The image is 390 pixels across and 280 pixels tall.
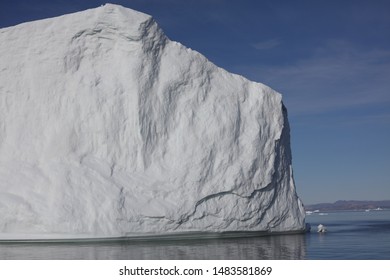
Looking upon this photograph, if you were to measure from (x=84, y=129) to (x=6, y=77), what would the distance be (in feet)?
9.03

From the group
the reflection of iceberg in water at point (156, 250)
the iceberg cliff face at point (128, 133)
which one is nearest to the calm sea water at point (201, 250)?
the reflection of iceberg in water at point (156, 250)

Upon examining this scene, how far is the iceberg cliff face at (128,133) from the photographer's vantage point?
42.4 ft

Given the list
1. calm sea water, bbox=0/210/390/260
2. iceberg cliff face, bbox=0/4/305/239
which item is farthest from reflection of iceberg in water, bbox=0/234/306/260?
iceberg cliff face, bbox=0/4/305/239

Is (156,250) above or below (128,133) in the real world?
below

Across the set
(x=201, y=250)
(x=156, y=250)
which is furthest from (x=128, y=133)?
(x=201, y=250)

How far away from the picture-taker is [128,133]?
13.7 m

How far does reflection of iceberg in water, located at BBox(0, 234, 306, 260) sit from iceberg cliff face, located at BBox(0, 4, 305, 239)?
0.99 meters

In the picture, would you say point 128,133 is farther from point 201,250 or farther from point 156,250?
point 201,250

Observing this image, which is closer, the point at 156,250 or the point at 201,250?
the point at 201,250

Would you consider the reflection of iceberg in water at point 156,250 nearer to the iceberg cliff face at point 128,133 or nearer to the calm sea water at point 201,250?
the calm sea water at point 201,250

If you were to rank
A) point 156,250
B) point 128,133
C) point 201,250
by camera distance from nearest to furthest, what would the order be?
point 201,250 → point 156,250 → point 128,133

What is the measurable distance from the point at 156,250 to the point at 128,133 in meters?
3.95

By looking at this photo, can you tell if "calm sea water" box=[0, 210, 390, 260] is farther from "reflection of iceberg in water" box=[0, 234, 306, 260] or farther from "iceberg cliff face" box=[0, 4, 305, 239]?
"iceberg cliff face" box=[0, 4, 305, 239]
